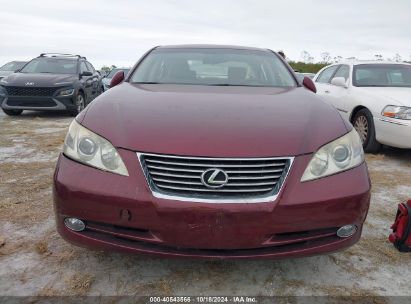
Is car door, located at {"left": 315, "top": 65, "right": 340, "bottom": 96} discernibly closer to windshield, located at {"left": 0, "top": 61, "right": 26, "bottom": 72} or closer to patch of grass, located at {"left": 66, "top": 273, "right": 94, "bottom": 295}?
patch of grass, located at {"left": 66, "top": 273, "right": 94, "bottom": 295}

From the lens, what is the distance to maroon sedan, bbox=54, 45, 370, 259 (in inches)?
77.4

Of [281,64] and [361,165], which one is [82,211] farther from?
[281,64]

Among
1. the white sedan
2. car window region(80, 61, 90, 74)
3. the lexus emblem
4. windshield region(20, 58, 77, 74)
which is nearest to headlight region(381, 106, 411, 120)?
the white sedan

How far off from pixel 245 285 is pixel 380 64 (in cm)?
555

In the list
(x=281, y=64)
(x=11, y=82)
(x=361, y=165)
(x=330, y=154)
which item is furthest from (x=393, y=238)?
(x=11, y=82)

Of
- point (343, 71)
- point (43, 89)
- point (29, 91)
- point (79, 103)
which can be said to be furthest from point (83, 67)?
point (343, 71)

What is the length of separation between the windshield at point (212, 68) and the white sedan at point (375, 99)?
2.35 m

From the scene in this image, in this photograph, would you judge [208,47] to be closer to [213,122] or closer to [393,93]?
[213,122]

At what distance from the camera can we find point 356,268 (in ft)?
8.25

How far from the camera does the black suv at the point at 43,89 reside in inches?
347

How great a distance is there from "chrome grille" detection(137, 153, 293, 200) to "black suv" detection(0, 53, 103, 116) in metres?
7.64

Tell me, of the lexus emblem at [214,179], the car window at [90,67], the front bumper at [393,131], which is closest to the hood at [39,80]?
the car window at [90,67]

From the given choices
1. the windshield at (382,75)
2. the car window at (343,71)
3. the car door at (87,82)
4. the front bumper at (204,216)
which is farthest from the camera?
the car door at (87,82)

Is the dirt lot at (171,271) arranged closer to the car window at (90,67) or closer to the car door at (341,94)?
the car door at (341,94)
